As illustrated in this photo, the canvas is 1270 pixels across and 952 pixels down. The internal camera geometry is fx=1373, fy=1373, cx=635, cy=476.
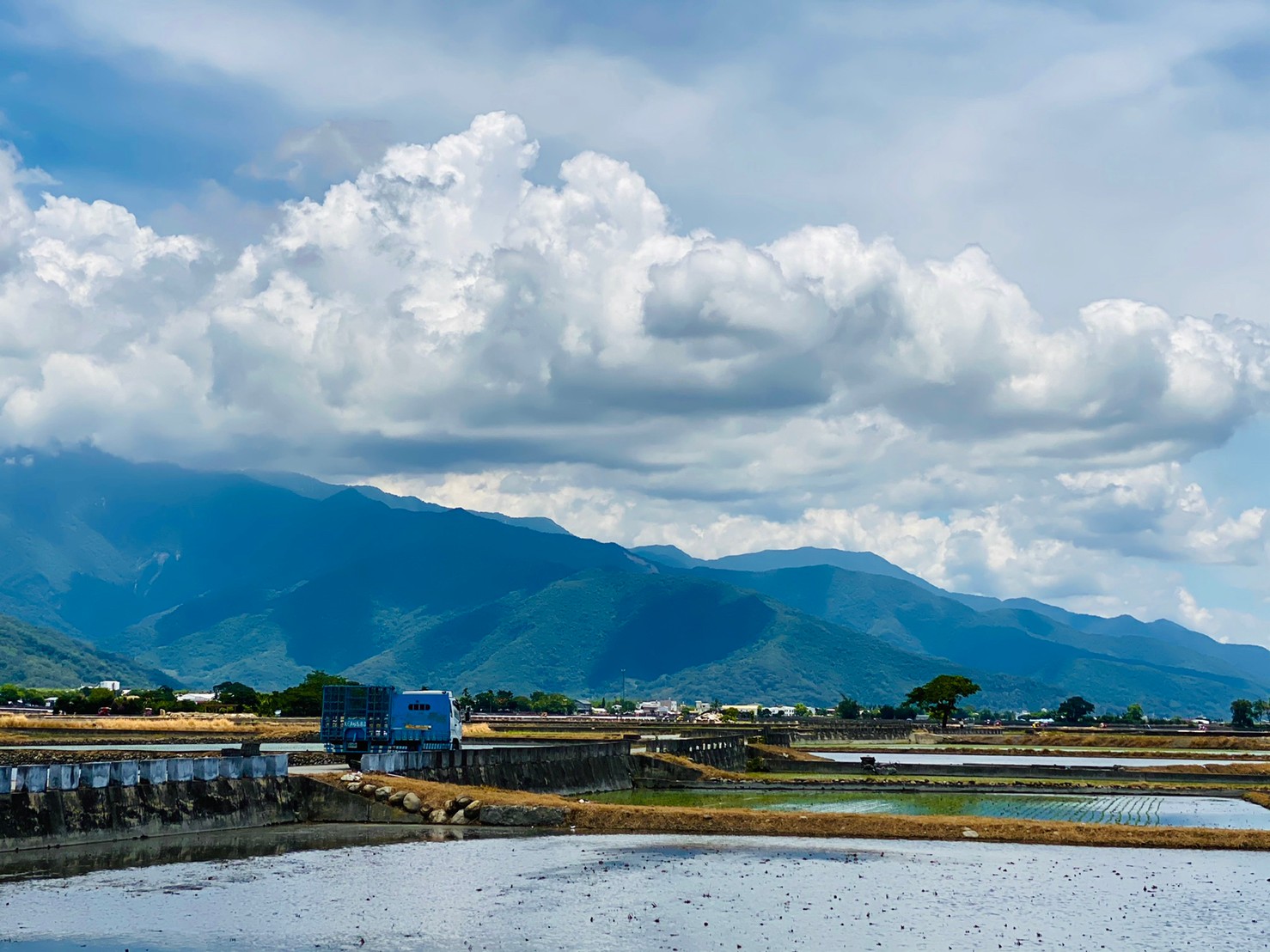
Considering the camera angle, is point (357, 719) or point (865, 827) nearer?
point (865, 827)

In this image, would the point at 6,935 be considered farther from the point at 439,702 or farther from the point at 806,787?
the point at 806,787

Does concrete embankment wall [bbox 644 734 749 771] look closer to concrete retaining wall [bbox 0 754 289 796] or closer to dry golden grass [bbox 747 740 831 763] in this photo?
dry golden grass [bbox 747 740 831 763]

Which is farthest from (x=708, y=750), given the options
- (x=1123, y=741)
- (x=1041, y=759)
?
(x=1123, y=741)

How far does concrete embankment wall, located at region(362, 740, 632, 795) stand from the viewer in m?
57.6

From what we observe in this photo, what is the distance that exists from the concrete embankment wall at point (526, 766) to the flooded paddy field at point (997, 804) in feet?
5.02

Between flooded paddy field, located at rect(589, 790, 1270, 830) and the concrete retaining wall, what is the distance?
64.5 ft

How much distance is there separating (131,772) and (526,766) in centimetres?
2582

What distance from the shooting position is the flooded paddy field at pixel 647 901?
1136 inches

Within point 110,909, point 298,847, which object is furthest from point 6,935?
point 298,847

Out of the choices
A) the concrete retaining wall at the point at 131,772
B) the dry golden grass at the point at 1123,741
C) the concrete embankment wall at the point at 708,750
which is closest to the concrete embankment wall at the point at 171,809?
the concrete retaining wall at the point at 131,772

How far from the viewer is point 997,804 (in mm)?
65312

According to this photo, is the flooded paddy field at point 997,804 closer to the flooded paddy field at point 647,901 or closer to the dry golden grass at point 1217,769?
the flooded paddy field at point 647,901

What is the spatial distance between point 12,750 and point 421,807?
50.5 meters

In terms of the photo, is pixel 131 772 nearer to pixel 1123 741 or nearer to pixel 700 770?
pixel 700 770
